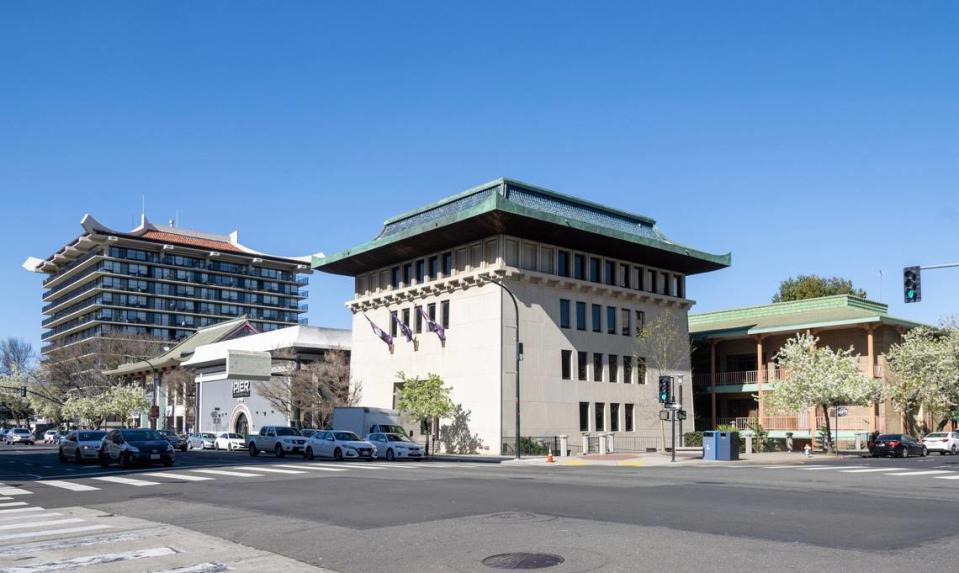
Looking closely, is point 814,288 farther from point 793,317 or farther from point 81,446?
point 81,446

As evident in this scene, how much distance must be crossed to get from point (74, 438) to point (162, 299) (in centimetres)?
11623

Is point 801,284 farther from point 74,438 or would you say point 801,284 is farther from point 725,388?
point 74,438

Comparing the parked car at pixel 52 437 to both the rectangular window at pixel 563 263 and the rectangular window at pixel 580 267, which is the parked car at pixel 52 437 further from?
the rectangular window at pixel 580 267

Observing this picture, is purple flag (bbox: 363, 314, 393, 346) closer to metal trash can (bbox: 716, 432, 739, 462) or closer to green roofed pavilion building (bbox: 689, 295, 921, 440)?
green roofed pavilion building (bbox: 689, 295, 921, 440)

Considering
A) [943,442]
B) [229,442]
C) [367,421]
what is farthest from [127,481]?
[943,442]

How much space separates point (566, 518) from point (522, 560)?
156 inches

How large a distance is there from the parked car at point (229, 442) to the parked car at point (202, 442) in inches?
25.8

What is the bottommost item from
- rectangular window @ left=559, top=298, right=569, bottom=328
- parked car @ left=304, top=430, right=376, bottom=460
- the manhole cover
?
parked car @ left=304, top=430, right=376, bottom=460

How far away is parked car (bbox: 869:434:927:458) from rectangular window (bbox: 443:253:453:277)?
26.4 m

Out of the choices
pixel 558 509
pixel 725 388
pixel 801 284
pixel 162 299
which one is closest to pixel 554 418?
pixel 725 388

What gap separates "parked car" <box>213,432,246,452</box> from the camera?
61428mm

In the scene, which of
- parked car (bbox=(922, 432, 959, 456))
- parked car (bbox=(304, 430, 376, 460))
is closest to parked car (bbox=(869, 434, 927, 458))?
parked car (bbox=(922, 432, 959, 456))

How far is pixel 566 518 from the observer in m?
14.4

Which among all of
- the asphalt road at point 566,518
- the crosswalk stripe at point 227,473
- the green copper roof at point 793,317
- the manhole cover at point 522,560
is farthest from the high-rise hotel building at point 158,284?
the manhole cover at point 522,560
